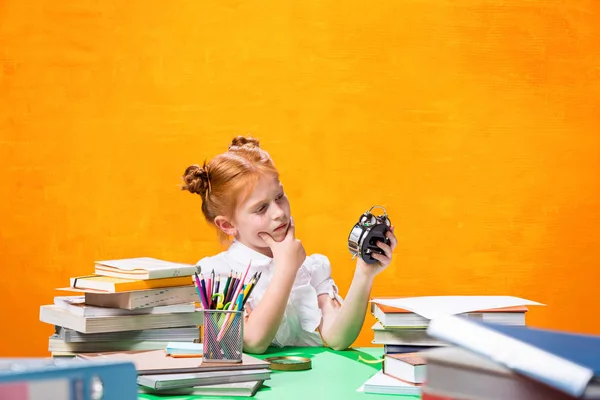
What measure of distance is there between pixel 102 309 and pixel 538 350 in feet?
3.48

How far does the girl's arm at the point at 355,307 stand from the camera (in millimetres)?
1798

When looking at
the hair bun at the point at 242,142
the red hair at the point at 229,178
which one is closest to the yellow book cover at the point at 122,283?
the red hair at the point at 229,178

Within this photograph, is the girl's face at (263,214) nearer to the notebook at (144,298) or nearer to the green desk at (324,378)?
the green desk at (324,378)

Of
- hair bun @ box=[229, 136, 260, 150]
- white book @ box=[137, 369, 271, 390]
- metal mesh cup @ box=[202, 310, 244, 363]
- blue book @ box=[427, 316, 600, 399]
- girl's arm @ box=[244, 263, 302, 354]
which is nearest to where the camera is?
blue book @ box=[427, 316, 600, 399]

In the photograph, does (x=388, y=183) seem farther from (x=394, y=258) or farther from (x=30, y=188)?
(x=30, y=188)

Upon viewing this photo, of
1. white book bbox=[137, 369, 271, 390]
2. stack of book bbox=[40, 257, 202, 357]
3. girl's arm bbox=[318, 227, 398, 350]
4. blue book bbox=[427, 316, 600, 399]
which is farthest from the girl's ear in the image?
blue book bbox=[427, 316, 600, 399]

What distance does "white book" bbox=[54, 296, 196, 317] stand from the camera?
1.47 metres

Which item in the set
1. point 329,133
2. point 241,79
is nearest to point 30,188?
point 241,79

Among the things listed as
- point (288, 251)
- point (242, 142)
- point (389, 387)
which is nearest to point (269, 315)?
point (288, 251)

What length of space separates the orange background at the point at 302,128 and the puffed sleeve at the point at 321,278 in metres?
0.59

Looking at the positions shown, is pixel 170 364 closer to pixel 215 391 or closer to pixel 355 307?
pixel 215 391

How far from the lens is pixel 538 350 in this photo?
565 mm

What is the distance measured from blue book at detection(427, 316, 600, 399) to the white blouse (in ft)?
4.58

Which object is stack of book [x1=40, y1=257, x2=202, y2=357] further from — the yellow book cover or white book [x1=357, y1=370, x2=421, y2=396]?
white book [x1=357, y1=370, x2=421, y2=396]
